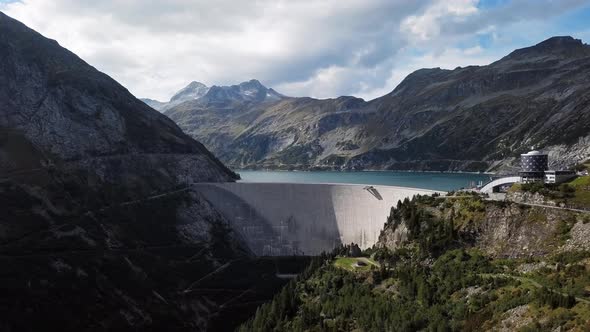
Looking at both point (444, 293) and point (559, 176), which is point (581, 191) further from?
point (444, 293)

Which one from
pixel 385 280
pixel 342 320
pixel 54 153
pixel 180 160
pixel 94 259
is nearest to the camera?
pixel 342 320

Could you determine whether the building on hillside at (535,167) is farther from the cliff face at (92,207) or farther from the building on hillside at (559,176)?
the cliff face at (92,207)

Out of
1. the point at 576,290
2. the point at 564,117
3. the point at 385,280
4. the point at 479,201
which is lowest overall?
the point at 385,280

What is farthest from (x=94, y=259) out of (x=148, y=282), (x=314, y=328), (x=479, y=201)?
(x=479, y=201)

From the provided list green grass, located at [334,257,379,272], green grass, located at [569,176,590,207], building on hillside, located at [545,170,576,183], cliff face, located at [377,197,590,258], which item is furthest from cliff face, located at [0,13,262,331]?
green grass, located at [569,176,590,207]

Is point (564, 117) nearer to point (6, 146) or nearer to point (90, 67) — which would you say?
point (90, 67)

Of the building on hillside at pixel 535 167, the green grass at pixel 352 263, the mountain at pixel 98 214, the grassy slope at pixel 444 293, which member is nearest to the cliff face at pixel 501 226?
the grassy slope at pixel 444 293

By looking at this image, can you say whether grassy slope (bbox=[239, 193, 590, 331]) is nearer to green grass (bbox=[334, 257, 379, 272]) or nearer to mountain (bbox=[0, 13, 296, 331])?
green grass (bbox=[334, 257, 379, 272])
